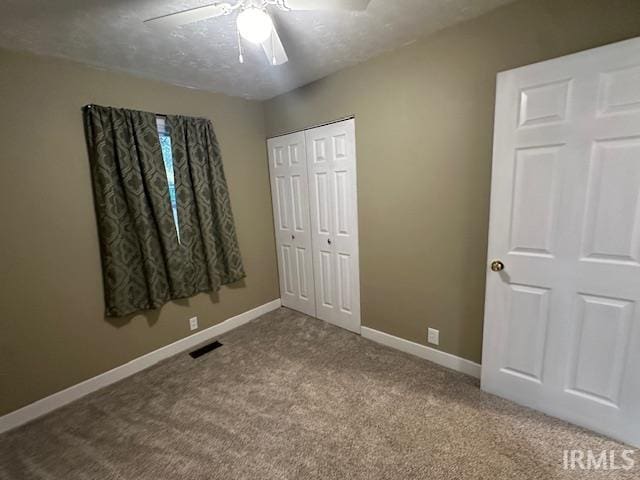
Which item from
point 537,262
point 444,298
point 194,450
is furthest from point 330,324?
point 537,262

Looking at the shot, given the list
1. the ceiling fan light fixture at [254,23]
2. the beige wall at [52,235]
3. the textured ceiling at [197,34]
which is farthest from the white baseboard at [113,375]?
the ceiling fan light fixture at [254,23]

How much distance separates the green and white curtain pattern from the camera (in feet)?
6.73

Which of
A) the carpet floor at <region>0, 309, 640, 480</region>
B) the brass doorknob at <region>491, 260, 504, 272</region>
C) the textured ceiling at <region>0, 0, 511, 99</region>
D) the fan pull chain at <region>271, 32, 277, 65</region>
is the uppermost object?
the textured ceiling at <region>0, 0, 511, 99</region>

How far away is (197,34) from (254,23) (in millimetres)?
707

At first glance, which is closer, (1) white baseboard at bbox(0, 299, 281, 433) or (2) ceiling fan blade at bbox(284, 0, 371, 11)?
(2) ceiling fan blade at bbox(284, 0, 371, 11)

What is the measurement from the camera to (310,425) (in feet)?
5.55

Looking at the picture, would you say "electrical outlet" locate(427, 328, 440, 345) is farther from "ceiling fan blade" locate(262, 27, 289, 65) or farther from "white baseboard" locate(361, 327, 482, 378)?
"ceiling fan blade" locate(262, 27, 289, 65)

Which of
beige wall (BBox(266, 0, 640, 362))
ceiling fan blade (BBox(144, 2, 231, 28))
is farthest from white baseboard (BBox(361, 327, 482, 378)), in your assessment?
ceiling fan blade (BBox(144, 2, 231, 28))

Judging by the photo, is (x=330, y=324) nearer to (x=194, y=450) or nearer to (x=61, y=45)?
(x=194, y=450)

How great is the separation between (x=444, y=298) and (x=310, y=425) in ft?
4.18

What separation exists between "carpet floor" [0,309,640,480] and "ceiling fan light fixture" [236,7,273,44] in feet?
6.87

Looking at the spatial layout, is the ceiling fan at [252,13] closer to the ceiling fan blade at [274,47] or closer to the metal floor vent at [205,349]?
the ceiling fan blade at [274,47]

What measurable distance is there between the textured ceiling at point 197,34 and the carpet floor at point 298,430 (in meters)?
2.34

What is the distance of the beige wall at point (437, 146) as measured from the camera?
1521 millimetres
